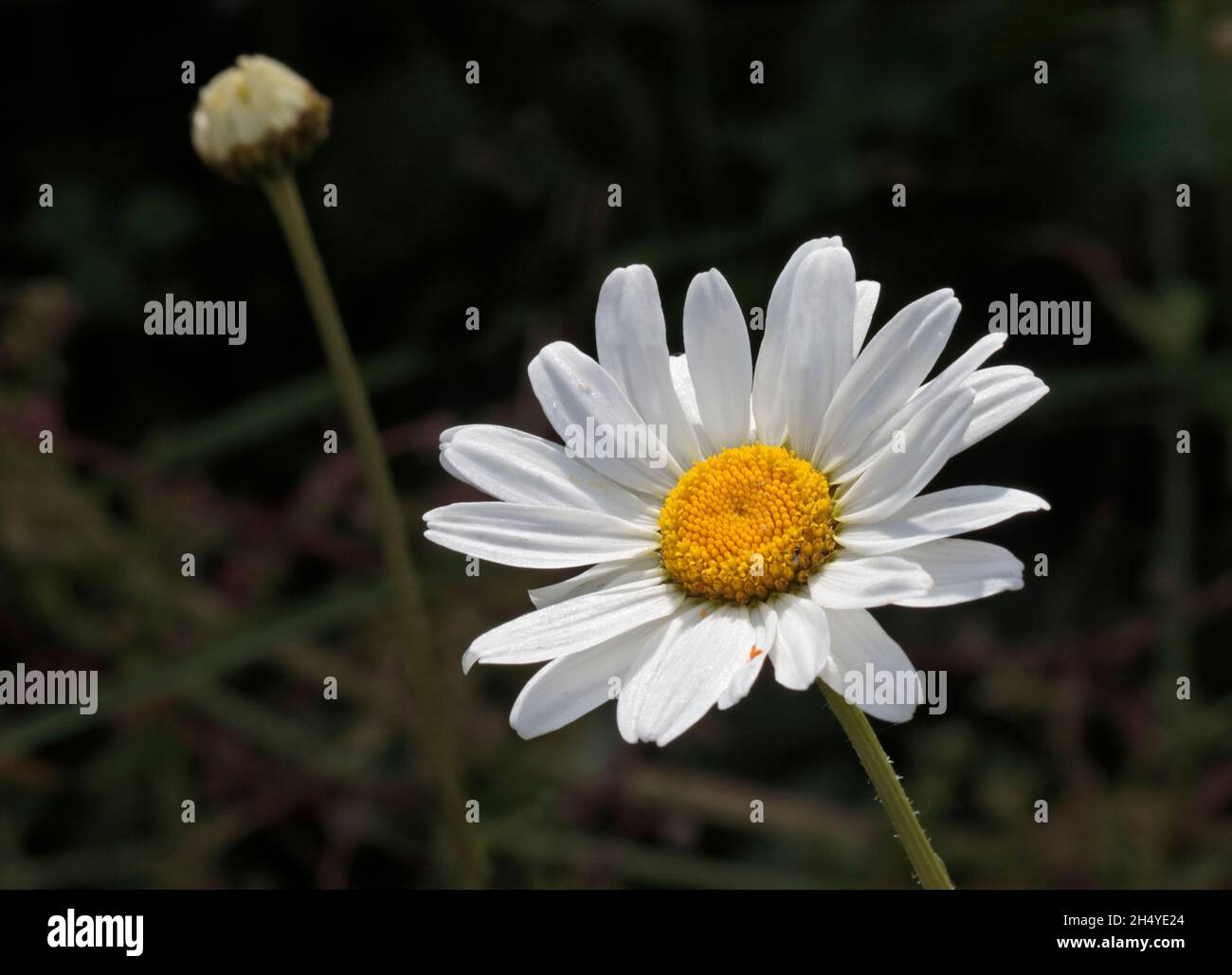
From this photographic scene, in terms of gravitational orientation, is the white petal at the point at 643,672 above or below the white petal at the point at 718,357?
below

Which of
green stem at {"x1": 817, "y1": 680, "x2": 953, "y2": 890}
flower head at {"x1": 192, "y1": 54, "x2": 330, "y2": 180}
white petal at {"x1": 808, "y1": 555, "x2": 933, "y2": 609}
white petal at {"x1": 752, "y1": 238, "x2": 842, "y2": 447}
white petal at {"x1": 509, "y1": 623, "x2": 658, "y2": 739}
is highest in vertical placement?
flower head at {"x1": 192, "y1": 54, "x2": 330, "y2": 180}

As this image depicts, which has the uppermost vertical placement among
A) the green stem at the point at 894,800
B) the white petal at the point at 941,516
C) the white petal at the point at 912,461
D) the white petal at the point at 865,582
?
the white petal at the point at 912,461

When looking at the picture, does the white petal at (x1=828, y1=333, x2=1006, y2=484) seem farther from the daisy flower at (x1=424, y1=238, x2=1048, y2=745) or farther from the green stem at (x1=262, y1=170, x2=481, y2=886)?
the green stem at (x1=262, y1=170, x2=481, y2=886)

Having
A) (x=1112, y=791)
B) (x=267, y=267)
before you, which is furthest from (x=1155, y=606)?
(x=267, y=267)

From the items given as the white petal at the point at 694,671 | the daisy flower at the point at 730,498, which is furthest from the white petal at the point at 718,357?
the white petal at the point at 694,671

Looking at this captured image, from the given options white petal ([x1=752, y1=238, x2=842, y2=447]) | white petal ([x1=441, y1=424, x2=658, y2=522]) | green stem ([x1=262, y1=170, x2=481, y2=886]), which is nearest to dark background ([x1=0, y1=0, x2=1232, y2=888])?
green stem ([x1=262, y1=170, x2=481, y2=886])

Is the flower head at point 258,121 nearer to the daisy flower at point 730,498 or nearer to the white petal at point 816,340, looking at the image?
the daisy flower at point 730,498

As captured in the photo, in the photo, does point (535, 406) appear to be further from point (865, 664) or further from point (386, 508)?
point (865, 664)
